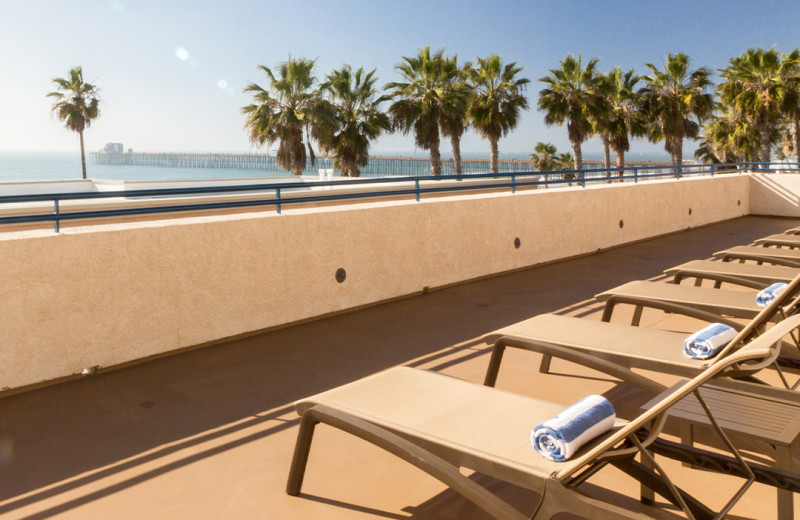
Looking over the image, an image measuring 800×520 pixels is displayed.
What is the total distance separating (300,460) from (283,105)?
28200 millimetres

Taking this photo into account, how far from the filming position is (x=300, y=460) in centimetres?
264

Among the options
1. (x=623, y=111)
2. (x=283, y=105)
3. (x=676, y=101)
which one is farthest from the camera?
(x=623, y=111)

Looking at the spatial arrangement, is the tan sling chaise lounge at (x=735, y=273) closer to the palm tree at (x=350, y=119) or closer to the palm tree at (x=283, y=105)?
the palm tree at (x=350, y=119)

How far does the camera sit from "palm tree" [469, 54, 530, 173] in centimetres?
3097

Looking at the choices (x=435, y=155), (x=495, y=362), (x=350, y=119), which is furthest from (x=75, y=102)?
(x=495, y=362)

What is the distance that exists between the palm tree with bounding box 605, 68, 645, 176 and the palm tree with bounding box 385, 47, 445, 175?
32.9 ft

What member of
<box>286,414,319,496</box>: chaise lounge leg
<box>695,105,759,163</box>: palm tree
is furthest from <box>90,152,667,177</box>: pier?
<box>286,414,319,496</box>: chaise lounge leg

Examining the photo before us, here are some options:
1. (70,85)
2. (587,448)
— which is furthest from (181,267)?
(70,85)

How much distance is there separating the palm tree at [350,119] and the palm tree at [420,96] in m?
0.87

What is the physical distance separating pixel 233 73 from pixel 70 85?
117 meters

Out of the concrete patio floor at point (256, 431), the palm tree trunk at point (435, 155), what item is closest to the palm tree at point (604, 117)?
the palm tree trunk at point (435, 155)

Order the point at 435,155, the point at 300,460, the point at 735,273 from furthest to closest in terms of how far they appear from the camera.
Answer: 1. the point at 435,155
2. the point at 735,273
3. the point at 300,460

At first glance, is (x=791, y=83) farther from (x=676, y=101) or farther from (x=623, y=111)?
(x=623, y=111)

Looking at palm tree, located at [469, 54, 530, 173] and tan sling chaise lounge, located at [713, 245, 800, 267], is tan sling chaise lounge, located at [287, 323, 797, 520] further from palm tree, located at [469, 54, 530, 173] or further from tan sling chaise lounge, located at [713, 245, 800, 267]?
palm tree, located at [469, 54, 530, 173]
